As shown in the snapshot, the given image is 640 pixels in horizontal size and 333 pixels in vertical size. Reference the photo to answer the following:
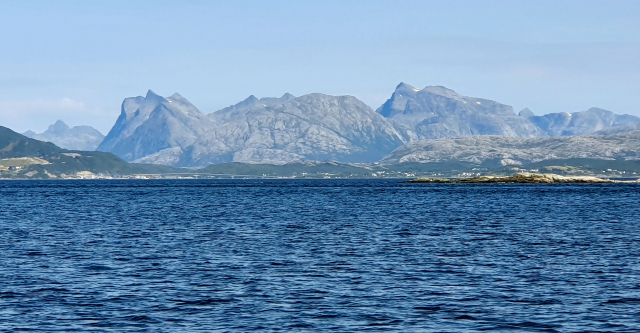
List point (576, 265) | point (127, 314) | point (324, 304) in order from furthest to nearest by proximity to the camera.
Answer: point (576, 265), point (324, 304), point (127, 314)

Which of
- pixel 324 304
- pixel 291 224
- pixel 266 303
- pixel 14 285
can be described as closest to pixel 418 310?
pixel 324 304

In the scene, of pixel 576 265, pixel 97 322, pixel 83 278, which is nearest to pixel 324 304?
pixel 97 322

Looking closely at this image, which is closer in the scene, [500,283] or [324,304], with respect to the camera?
[324,304]

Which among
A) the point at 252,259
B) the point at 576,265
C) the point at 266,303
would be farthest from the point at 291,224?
the point at 266,303

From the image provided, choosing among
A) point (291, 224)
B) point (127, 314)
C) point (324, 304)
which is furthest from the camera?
point (291, 224)

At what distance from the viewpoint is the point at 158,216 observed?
136m

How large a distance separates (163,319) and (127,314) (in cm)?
273

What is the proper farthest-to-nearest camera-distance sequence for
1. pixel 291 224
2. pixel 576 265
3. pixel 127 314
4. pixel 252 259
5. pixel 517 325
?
pixel 291 224 < pixel 252 259 < pixel 576 265 < pixel 127 314 < pixel 517 325

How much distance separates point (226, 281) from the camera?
54.4 meters

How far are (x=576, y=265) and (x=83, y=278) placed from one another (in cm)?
3974

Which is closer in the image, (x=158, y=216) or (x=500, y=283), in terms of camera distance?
(x=500, y=283)

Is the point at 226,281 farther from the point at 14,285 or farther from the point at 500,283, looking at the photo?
the point at 500,283

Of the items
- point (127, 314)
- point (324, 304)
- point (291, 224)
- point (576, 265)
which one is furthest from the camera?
point (291, 224)

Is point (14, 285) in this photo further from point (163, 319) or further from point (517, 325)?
point (517, 325)
